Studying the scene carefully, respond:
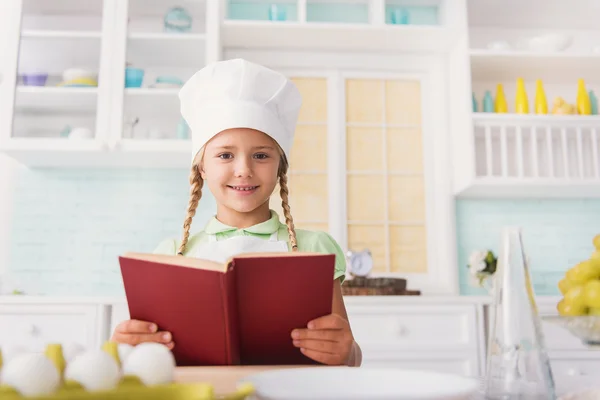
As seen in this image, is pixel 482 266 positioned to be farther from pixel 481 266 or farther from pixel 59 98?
pixel 59 98

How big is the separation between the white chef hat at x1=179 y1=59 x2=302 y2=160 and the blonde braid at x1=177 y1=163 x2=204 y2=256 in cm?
10

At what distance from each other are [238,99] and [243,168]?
16 centimetres

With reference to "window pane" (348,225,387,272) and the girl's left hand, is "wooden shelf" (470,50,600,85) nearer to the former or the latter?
"window pane" (348,225,387,272)

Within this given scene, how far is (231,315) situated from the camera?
829 millimetres

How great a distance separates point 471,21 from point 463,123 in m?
0.72

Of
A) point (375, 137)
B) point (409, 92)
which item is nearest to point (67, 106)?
point (375, 137)

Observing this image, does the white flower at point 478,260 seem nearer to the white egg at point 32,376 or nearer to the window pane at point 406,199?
the window pane at point 406,199

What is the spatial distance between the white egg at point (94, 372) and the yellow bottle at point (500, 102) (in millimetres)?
2815

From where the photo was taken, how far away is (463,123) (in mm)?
2906

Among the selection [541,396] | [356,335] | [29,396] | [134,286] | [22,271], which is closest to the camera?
[29,396]

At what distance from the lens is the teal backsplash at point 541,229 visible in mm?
3047

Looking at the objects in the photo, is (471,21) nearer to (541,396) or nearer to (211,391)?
(541,396)

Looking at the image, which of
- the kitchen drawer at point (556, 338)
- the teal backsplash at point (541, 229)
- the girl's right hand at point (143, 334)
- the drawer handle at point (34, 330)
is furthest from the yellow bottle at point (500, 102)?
the girl's right hand at point (143, 334)

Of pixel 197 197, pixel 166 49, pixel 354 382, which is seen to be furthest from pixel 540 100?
pixel 354 382
